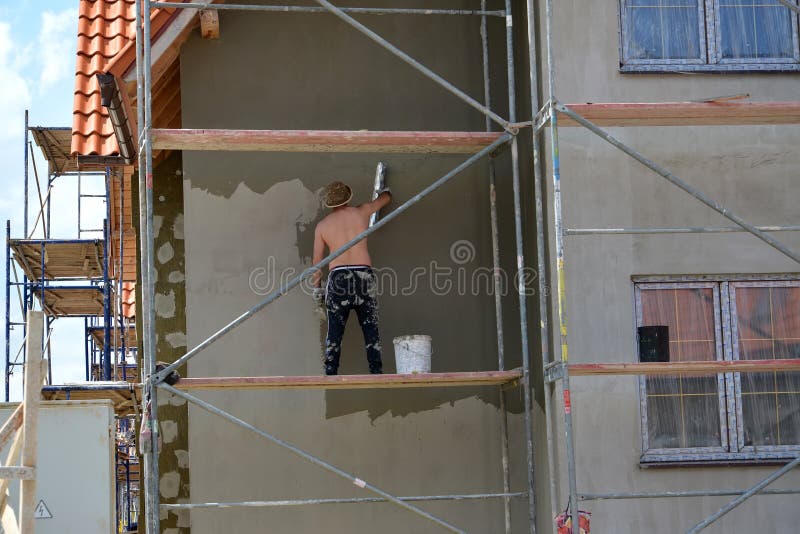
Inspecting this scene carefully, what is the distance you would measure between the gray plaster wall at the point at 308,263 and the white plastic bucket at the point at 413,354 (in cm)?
72

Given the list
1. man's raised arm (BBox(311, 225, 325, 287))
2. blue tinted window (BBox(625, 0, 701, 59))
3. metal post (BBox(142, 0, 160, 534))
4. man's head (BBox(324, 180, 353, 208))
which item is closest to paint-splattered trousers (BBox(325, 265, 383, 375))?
man's raised arm (BBox(311, 225, 325, 287))

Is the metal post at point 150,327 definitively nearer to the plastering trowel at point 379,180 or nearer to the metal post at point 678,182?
the plastering trowel at point 379,180

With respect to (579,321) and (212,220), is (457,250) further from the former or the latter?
(212,220)

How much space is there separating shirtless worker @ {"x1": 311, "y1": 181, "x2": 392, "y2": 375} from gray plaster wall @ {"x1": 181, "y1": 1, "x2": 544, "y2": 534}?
451 millimetres

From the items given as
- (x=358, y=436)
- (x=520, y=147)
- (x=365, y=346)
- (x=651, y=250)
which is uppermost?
(x=520, y=147)

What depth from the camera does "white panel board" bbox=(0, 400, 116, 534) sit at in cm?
1066

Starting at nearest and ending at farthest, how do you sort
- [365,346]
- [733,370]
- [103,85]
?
[733,370] → [103,85] → [365,346]

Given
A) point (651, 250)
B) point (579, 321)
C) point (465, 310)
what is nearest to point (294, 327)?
point (465, 310)

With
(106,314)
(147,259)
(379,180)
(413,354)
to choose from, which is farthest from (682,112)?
(106,314)

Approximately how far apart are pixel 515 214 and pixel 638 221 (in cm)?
97

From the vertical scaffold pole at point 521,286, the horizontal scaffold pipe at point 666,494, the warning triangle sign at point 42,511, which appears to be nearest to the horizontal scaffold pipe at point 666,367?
the vertical scaffold pole at point 521,286

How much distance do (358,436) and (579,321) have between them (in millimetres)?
1951

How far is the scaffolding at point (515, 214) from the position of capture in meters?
8.16

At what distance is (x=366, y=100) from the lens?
9.90 meters
